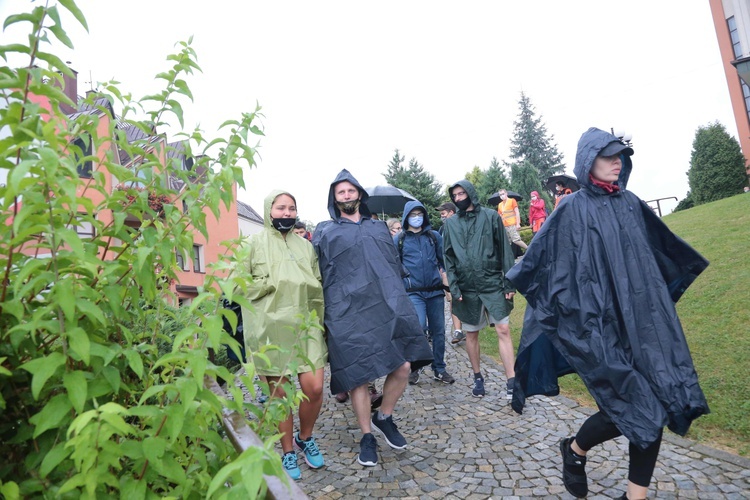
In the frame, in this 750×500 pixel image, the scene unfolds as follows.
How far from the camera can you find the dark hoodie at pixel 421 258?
652 centimetres

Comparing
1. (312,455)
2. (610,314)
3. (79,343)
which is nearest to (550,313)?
(610,314)

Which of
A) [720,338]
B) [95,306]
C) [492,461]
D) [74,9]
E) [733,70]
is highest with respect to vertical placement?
[733,70]

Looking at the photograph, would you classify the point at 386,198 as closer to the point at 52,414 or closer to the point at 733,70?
the point at 52,414

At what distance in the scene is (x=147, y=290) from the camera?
1.31 metres

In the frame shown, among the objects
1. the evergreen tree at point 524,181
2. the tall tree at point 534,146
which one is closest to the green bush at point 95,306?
the evergreen tree at point 524,181

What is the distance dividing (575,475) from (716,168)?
3213 cm

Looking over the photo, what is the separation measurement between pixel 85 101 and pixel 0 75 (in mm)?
347

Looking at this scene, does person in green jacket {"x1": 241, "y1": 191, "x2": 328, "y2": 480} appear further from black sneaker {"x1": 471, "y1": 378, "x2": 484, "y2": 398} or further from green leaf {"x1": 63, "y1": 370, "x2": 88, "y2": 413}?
green leaf {"x1": 63, "y1": 370, "x2": 88, "y2": 413}

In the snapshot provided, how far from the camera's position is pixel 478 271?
556 centimetres

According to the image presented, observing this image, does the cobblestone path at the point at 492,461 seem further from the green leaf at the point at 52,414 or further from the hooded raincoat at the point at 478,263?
the green leaf at the point at 52,414

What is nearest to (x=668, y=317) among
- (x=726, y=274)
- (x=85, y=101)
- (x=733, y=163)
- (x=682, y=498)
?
(x=682, y=498)

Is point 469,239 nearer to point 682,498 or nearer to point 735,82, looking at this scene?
point 682,498

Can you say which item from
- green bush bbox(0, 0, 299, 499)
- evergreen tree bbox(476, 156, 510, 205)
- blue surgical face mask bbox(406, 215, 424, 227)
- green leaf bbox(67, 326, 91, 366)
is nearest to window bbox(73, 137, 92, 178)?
green bush bbox(0, 0, 299, 499)

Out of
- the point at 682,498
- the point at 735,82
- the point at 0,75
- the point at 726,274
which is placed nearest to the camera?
the point at 0,75
